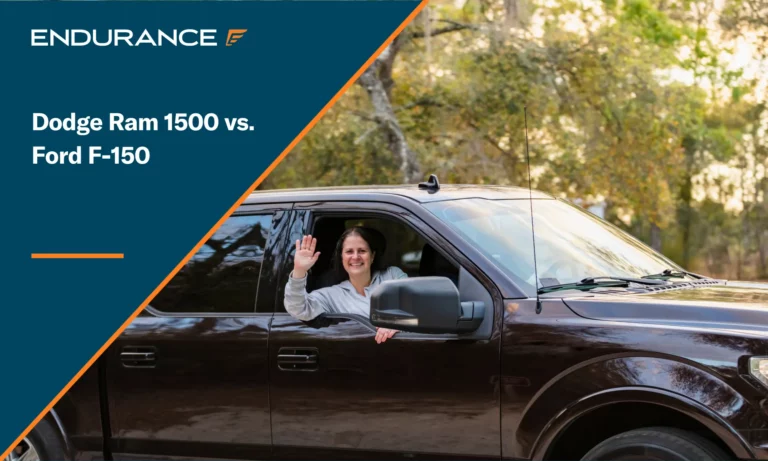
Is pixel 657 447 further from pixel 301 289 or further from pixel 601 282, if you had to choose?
pixel 301 289

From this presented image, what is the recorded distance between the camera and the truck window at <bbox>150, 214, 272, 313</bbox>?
492 cm

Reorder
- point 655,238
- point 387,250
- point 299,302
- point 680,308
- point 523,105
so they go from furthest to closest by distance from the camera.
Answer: point 655,238 → point 523,105 → point 387,250 → point 299,302 → point 680,308

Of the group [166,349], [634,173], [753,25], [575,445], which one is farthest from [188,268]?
[753,25]

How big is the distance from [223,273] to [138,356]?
534mm

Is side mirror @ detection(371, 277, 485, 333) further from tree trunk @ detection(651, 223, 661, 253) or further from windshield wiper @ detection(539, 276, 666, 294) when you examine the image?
tree trunk @ detection(651, 223, 661, 253)

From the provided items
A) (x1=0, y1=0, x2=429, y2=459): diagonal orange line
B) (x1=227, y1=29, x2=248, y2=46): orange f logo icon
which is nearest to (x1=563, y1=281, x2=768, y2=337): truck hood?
(x1=0, y1=0, x2=429, y2=459): diagonal orange line

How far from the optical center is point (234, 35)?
4848mm

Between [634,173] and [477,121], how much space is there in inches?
125

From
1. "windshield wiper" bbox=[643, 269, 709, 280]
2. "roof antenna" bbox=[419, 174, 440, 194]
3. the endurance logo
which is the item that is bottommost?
"windshield wiper" bbox=[643, 269, 709, 280]

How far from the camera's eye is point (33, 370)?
4.87 m

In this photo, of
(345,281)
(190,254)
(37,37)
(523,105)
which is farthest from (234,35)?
(523,105)

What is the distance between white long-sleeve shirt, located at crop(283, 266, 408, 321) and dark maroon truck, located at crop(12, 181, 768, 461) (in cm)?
8

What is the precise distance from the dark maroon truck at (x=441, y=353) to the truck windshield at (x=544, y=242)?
0.03ft

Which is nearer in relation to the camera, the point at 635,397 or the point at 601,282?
the point at 635,397
